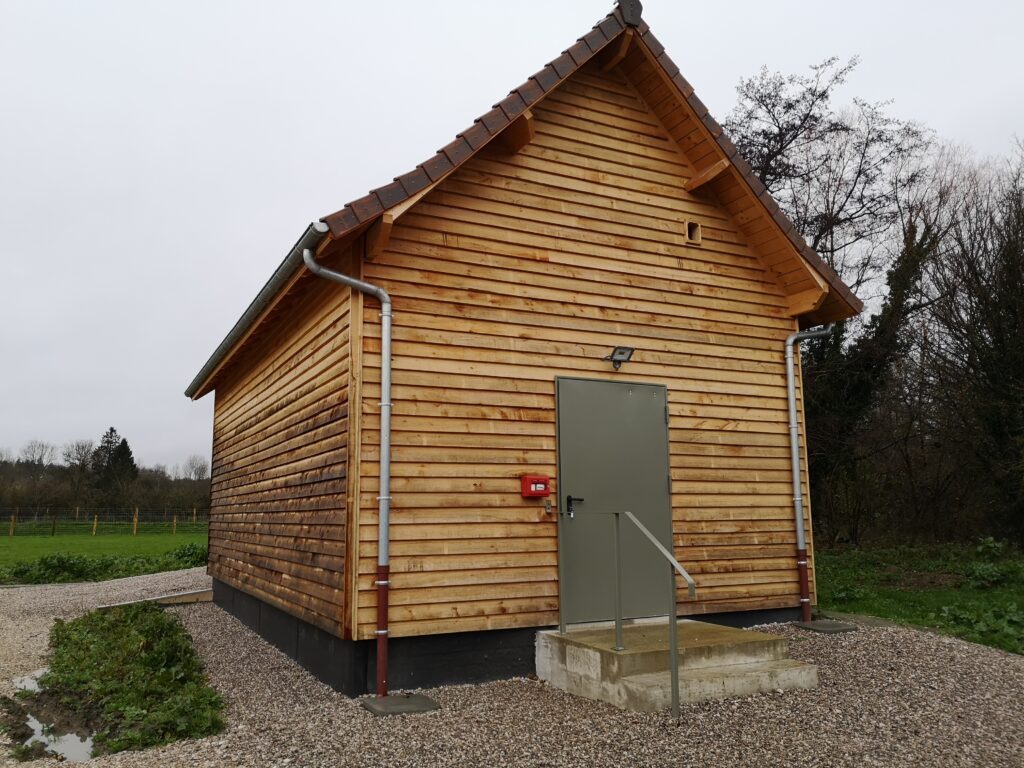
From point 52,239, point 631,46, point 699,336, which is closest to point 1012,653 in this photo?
point 699,336

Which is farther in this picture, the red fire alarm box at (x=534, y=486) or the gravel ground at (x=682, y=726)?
the red fire alarm box at (x=534, y=486)

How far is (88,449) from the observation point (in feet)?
207

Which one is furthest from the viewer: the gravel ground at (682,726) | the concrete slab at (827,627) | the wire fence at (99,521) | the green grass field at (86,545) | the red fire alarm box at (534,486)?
the wire fence at (99,521)

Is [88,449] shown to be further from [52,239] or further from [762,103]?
[762,103]

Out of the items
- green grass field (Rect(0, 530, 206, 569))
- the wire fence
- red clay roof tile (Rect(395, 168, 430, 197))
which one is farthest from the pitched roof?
the wire fence

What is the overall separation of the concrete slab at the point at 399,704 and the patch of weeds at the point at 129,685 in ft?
3.36

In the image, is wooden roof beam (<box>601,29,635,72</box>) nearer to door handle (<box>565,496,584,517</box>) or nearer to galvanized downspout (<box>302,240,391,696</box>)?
galvanized downspout (<box>302,240,391,696</box>)

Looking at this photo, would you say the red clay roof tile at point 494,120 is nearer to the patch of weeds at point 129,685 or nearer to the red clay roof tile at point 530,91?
the red clay roof tile at point 530,91

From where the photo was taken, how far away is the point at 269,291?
7.40m

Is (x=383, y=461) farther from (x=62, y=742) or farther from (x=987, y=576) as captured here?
(x=987, y=576)

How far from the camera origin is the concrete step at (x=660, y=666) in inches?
205

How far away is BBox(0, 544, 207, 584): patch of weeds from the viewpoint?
1827cm

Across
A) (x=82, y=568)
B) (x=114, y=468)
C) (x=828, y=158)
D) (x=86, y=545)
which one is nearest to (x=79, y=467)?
(x=114, y=468)

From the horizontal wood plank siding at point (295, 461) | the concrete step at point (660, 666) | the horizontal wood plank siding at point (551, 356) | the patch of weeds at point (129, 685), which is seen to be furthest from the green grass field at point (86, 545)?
the concrete step at point (660, 666)
